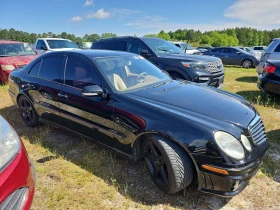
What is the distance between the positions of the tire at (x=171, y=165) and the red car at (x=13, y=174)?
1214 millimetres

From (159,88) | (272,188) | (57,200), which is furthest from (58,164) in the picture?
(272,188)

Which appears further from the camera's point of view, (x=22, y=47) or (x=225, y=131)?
(x=22, y=47)

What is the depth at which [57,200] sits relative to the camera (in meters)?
2.41

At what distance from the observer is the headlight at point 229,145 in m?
2.06

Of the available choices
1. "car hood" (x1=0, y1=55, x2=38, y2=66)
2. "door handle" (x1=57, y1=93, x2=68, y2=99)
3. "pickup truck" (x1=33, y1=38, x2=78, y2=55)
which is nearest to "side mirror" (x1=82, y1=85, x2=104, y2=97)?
"door handle" (x1=57, y1=93, x2=68, y2=99)

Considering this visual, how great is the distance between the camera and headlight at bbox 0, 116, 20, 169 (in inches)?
67.2

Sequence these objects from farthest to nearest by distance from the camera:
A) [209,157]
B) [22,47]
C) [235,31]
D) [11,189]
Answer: [235,31] < [22,47] < [209,157] < [11,189]

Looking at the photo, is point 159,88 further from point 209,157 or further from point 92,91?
point 209,157

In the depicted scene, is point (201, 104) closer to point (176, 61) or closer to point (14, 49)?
point (176, 61)

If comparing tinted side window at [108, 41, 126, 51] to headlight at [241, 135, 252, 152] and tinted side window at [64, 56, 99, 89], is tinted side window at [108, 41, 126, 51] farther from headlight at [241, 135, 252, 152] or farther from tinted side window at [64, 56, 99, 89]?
headlight at [241, 135, 252, 152]

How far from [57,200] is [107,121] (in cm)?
104

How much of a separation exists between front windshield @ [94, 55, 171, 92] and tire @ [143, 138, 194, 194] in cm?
91

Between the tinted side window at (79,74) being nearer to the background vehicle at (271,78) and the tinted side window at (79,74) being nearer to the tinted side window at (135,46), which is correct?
the tinted side window at (135,46)

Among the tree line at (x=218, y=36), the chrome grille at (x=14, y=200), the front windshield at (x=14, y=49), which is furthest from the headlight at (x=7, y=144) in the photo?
the tree line at (x=218, y=36)
